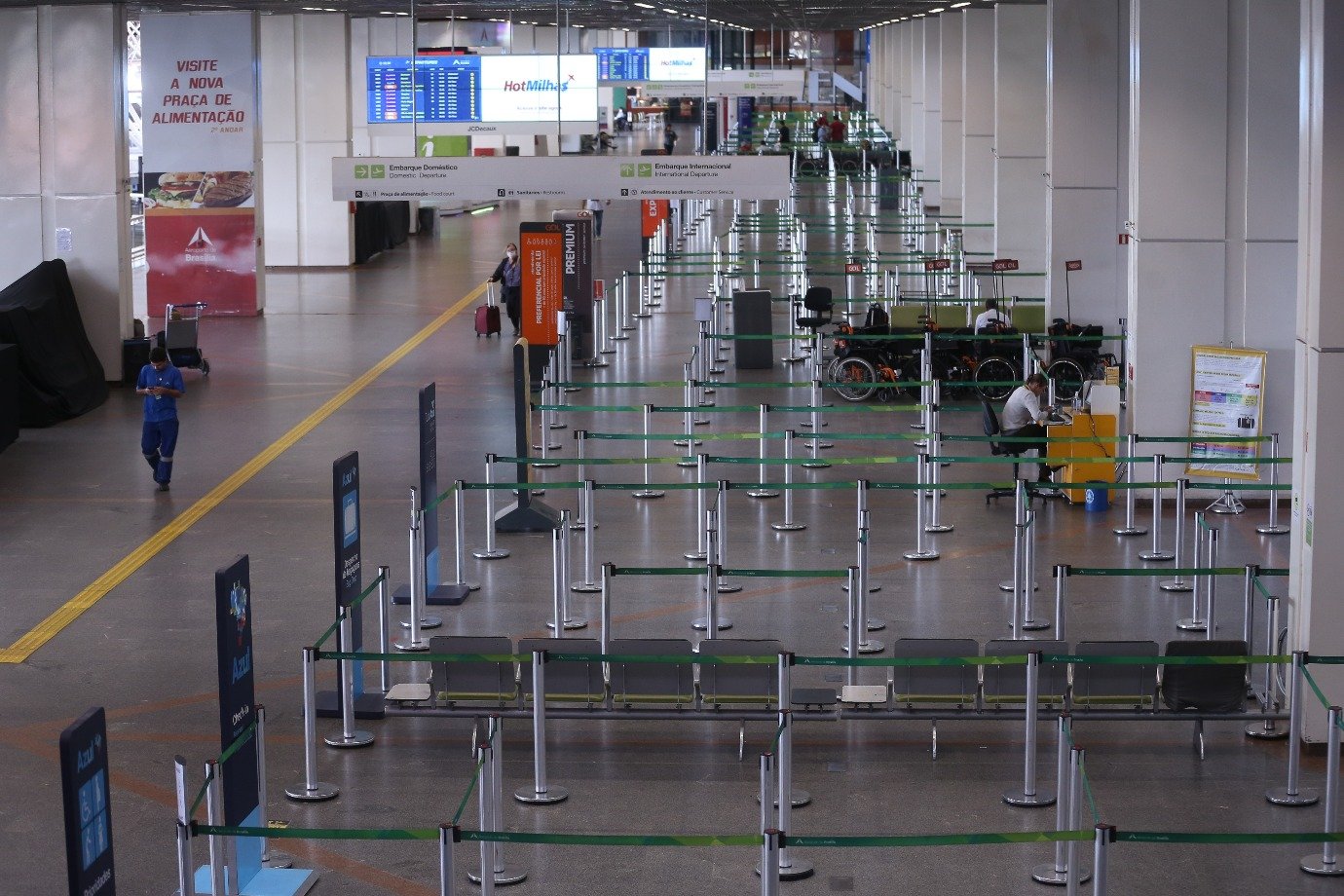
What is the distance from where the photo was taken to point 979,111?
3578cm

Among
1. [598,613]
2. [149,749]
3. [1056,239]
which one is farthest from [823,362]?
[149,749]

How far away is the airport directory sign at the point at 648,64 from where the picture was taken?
1602 inches

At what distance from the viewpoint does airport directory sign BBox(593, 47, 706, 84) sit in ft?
133

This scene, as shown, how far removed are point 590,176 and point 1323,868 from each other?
13225 mm

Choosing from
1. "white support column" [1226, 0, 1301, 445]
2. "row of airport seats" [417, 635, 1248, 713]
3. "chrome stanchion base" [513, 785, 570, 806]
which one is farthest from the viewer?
"white support column" [1226, 0, 1301, 445]

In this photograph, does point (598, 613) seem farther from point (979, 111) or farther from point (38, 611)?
point (979, 111)

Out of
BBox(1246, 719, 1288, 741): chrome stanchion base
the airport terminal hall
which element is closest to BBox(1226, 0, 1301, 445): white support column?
the airport terminal hall

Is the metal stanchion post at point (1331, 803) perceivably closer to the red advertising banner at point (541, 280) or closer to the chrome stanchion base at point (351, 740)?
the chrome stanchion base at point (351, 740)

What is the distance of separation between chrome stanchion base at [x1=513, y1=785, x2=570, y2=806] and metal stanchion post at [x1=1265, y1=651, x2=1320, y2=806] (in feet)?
13.1

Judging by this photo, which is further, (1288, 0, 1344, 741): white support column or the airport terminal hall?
(1288, 0, 1344, 741): white support column

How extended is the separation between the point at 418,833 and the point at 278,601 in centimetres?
717

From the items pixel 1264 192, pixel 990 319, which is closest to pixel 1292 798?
pixel 1264 192

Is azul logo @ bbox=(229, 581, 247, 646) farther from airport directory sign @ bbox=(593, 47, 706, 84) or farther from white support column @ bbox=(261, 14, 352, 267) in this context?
airport directory sign @ bbox=(593, 47, 706, 84)

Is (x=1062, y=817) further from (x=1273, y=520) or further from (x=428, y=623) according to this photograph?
(x=1273, y=520)
